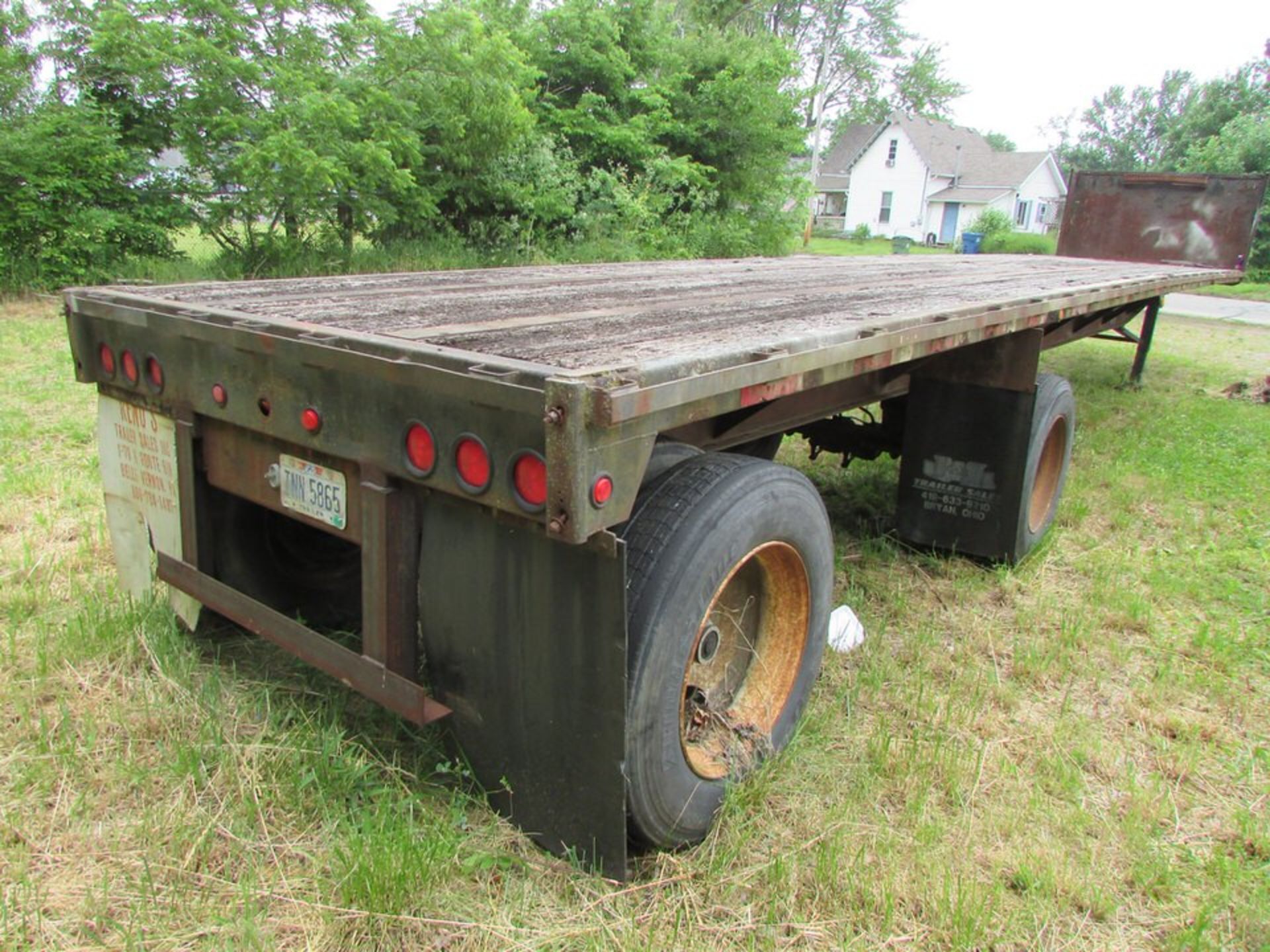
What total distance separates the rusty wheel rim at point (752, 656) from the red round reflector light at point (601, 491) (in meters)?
0.86

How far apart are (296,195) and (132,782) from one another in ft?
32.6

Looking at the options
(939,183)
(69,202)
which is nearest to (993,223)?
(939,183)

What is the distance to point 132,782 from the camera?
234 centimetres

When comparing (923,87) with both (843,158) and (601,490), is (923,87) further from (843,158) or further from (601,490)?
(601,490)

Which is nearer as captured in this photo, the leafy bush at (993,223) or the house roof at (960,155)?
the leafy bush at (993,223)

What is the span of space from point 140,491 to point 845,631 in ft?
8.27

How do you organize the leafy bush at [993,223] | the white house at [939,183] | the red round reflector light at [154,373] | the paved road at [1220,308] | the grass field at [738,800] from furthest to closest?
the white house at [939,183], the leafy bush at [993,223], the paved road at [1220,308], the red round reflector light at [154,373], the grass field at [738,800]

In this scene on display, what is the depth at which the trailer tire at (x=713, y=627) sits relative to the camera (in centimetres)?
208

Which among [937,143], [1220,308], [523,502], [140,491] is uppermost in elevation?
[937,143]

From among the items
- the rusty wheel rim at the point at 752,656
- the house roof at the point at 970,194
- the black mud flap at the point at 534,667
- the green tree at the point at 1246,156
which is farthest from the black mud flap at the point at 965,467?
the house roof at the point at 970,194

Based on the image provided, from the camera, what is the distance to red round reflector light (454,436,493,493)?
1.86m

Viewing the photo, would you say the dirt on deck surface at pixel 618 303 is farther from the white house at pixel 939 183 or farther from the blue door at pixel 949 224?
the blue door at pixel 949 224

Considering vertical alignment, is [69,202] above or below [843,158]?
below

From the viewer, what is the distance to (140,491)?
284cm
